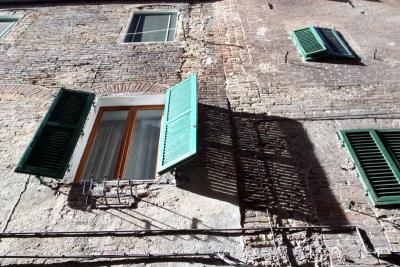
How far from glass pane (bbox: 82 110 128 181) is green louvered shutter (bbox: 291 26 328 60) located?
336 cm

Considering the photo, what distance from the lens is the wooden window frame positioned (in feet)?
15.1

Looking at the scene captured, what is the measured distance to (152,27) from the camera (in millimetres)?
7520

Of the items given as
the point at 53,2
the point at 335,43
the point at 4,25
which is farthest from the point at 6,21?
the point at 335,43

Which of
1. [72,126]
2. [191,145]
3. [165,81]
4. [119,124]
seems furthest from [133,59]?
[191,145]

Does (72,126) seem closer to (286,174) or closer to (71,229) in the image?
(71,229)

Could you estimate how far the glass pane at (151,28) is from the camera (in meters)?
7.20

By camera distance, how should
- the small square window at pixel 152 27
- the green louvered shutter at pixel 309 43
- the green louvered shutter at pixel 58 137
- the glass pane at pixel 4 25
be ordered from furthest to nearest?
1. the glass pane at pixel 4 25
2. the small square window at pixel 152 27
3. the green louvered shutter at pixel 309 43
4. the green louvered shutter at pixel 58 137

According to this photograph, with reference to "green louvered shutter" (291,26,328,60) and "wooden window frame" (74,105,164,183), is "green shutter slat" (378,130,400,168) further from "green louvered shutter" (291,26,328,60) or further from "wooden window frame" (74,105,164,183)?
"wooden window frame" (74,105,164,183)

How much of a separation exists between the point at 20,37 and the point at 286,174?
598 cm

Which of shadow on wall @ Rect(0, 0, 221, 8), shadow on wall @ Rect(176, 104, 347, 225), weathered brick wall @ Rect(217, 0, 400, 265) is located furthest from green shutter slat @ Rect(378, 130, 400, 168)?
shadow on wall @ Rect(0, 0, 221, 8)

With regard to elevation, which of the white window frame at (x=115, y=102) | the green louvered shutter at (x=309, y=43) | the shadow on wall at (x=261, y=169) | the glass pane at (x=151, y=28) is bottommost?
the shadow on wall at (x=261, y=169)

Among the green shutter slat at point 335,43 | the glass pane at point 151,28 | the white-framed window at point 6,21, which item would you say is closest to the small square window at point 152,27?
the glass pane at point 151,28

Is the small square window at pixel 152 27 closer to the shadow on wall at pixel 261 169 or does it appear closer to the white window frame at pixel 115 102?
the white window frame at pixel 115 102

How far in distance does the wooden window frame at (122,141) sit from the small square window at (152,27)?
210 centimetres
